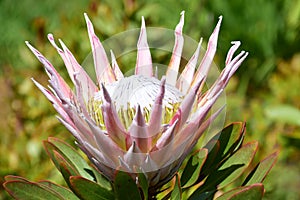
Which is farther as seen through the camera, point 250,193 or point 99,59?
point 99,59

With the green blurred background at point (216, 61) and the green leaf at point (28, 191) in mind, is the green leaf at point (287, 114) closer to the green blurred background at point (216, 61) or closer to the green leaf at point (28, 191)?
the green blurred background at point (216, 61)

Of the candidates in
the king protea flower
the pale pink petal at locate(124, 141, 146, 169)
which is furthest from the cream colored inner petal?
the pale pink petal at locate(124, 141, 146, 169)

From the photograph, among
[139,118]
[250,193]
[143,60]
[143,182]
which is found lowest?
[250,193]

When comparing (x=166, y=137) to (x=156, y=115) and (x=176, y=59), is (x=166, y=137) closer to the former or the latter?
(x=156, y=115)

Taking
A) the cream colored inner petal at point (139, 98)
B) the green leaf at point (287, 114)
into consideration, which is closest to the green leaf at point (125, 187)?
the cream colored inner petal at point (139, 98)

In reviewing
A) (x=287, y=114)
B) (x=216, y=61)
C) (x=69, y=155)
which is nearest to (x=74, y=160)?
(x=69, y=155)

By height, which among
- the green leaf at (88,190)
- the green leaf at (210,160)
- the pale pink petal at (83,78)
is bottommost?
the green leaf at (210,160)

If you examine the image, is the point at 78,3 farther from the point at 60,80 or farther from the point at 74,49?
the point at 60,80

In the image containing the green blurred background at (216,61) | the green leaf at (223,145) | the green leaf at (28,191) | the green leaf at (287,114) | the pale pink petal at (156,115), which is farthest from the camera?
the green blurred background at (216,61)
